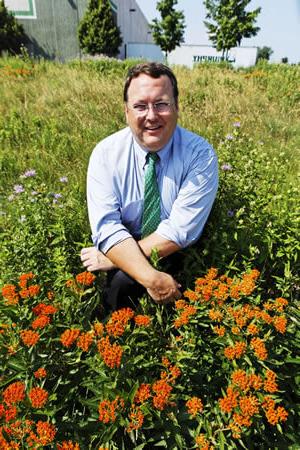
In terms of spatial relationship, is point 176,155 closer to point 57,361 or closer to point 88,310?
point 88,310

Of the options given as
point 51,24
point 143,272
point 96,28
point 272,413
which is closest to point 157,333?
point 143,272

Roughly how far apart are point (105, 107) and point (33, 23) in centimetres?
2404

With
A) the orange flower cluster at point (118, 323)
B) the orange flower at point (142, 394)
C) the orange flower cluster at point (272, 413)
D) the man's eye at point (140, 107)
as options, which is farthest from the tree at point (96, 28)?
the orange flower cluster at point (272, 413)

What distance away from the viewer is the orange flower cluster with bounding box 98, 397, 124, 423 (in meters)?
1.21

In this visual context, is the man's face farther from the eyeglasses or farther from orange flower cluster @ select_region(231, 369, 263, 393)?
orange flower cluster @ select_region(231, 369, 263, 393)

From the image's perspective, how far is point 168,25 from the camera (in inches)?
1430

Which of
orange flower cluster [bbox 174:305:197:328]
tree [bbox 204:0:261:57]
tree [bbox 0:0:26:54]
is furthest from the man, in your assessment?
tree [bbox 204:0:261:57]

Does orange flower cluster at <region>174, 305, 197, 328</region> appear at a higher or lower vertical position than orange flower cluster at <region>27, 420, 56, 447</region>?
higher

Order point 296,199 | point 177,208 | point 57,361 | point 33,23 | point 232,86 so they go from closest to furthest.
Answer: point 57,361, point 177,208, point 296,199, point 232,86, point 33,23

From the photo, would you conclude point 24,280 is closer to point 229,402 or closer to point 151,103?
point 229,402

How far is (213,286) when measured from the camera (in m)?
1.69

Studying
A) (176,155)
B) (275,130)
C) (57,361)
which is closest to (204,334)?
(57,361)

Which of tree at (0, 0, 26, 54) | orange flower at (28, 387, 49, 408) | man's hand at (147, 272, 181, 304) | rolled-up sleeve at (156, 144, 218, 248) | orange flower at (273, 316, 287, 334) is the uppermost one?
tree at (0, 0, 26, 54)

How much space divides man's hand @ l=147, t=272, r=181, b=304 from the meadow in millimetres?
106
